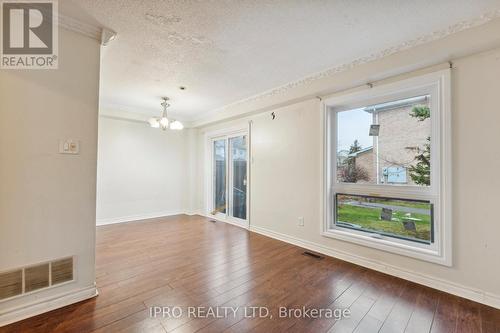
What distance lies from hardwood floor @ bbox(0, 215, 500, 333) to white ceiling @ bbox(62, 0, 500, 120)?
2.51 meters

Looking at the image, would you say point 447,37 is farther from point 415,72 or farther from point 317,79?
point 317,79

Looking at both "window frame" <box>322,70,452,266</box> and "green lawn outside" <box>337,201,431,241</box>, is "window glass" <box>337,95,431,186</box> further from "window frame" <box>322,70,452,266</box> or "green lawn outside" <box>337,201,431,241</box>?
"green lawn outside" <box>337,201,431,241</box>

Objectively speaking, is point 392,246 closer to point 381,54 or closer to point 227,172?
point 381,54

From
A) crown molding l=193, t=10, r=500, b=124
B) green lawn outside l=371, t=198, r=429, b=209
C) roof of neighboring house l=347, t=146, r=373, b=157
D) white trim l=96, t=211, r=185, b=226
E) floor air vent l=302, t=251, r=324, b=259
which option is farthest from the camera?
white trim l=96, t=211, r=185, b=226

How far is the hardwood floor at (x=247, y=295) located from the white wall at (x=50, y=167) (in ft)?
1.24

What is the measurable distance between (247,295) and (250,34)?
8.27 ft

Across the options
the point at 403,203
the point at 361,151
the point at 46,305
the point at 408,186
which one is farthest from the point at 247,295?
the point at 361,151

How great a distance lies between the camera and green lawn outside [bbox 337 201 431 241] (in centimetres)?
245

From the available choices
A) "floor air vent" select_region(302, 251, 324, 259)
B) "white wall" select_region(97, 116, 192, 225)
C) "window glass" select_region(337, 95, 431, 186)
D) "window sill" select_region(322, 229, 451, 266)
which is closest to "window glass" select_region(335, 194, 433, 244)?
"window sill" select_region(322, 229, 451, 266)

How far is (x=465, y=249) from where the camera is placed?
208 cm

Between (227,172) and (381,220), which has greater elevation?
(227,172)

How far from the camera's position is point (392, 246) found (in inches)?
98.9

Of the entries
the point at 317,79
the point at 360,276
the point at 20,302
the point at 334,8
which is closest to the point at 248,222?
the point at 360,276

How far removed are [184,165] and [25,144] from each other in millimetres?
4194
